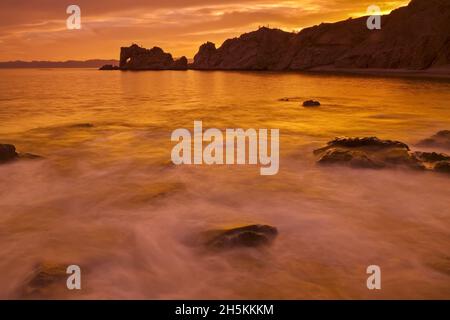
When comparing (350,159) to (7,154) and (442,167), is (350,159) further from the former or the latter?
(7,154)

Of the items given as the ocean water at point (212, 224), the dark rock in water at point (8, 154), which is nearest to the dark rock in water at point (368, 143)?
the ocean water at point (212, 224)

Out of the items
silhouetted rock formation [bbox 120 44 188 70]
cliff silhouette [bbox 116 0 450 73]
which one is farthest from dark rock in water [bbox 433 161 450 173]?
silhouetted rock formation [bbox 120 44 188 70]

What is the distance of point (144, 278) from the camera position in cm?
401

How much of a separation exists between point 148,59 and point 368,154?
4836 inches

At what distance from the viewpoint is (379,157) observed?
8.16 metres

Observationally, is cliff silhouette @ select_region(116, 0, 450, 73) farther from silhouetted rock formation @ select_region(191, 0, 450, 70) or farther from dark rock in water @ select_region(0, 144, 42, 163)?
dark rock in water @ select_region(0, 144, 42, 163)

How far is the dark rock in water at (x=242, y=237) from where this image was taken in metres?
4.52

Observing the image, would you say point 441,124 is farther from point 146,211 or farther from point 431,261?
point 146,211

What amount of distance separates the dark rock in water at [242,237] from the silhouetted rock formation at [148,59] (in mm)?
120780

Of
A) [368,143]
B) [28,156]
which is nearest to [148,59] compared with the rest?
[28,156]

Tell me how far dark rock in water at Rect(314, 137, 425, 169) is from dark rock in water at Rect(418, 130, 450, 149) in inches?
89.0

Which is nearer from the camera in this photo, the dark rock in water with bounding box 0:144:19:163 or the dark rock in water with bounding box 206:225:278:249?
the dark rock in water with bounding box 206:225:278:249

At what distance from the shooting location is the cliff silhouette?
58.7 m
